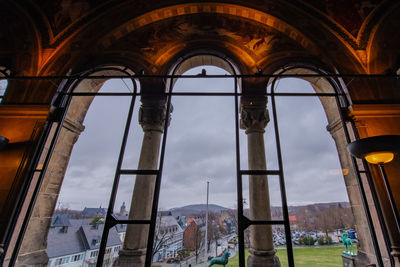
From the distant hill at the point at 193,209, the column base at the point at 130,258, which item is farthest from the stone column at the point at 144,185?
the distant hill at the point at 193,209

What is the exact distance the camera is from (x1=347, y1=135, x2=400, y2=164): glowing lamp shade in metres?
2.46

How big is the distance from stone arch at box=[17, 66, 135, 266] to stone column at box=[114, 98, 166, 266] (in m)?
1.35

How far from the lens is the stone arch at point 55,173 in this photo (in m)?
3.75

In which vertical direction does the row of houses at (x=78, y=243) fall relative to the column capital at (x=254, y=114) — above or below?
below

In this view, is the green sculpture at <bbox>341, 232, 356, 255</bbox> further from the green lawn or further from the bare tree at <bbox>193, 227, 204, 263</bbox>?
the bare tree at <bbox>193, 227, 204, 263</bbox>

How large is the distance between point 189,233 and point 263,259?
1.27 meters

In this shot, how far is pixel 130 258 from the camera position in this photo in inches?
126

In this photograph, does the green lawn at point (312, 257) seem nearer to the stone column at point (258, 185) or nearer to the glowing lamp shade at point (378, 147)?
the stone column at point (258, 185)

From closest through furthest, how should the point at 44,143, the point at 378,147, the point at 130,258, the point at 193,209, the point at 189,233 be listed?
1. the point at 378,147
2. the point at 130,258
3. the point at 189,233
4. the point at 193,209
5. the point at 44,143

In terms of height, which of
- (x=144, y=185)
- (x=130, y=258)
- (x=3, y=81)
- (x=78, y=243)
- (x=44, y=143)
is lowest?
(x=130, y=258)

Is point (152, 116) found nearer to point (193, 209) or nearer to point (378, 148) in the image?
point (193, 209)

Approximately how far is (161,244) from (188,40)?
4523 mm

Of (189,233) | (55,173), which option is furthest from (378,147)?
(55,173)

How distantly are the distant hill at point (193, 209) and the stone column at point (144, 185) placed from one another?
52cm
